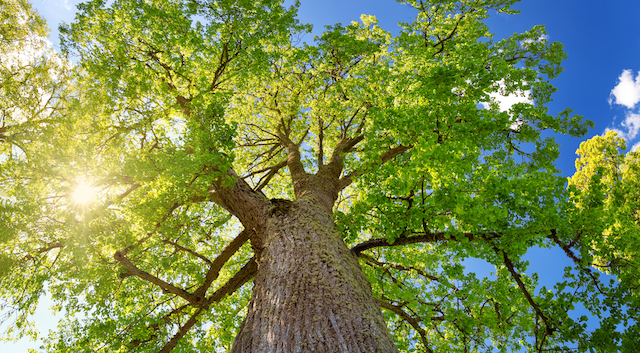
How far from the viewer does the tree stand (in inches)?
160

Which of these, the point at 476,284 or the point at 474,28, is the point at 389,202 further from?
the point at 474,28

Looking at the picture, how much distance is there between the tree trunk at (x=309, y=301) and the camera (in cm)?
268

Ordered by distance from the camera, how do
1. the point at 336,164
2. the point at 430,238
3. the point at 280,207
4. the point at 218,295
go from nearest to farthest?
the point at 430,238 → the point at 280,207 → the point at 218,295 → the point at 336,164

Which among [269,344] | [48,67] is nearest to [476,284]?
[269,344]

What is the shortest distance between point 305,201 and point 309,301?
9.15 feet

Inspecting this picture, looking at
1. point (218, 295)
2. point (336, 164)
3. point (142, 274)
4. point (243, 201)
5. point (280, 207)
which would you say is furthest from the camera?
point (336, 164)

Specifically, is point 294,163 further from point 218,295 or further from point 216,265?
point 218,295

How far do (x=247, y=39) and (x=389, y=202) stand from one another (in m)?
6.14

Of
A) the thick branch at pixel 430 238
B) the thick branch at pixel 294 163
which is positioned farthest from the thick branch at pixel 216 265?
the thick branch at pixel 430 238

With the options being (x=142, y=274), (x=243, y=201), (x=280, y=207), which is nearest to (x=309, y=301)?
(x=280, y=207)

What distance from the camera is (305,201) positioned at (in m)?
5.79

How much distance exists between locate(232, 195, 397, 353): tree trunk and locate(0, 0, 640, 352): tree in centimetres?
3

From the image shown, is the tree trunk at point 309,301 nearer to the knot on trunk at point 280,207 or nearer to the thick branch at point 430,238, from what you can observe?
the knot on trunk at point 280,207

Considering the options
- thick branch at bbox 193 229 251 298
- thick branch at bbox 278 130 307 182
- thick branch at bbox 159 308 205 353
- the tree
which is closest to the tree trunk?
the tree
